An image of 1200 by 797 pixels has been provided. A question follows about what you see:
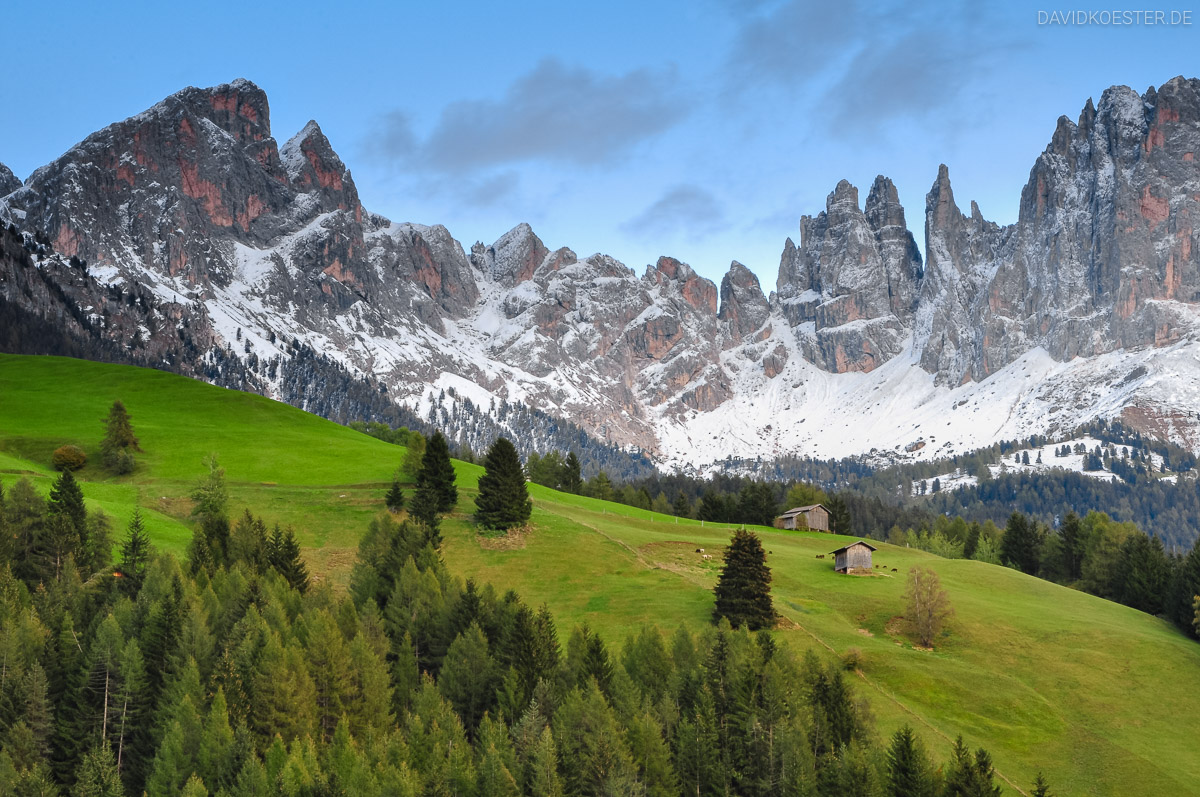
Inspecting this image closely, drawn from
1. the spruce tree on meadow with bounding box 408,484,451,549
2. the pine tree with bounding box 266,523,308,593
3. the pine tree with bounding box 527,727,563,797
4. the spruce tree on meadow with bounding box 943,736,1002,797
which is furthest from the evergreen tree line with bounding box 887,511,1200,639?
the pine tree with bounding box 266,523,308,593

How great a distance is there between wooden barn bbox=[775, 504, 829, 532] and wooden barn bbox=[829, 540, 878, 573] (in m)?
36.2

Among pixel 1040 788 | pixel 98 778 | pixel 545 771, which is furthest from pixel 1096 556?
pixel 98 778

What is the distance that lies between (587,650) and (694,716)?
8.43m

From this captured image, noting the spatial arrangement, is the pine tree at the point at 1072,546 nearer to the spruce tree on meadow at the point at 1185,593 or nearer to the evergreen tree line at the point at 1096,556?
the evergreen tree line at the point at 1096,556

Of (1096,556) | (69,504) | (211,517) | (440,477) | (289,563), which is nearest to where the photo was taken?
(69,504)

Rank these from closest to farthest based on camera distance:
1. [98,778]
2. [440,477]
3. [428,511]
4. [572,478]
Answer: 1. [98,778]
2. [428,511]
3. [440,477]
4. [572,478]

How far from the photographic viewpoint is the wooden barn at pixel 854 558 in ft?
290

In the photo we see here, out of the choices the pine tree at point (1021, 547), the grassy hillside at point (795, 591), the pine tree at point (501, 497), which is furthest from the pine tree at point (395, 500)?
the pine tree at point (1021, 547)

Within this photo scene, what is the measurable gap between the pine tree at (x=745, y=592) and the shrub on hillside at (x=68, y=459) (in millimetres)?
73642

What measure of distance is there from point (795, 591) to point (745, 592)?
1366cm

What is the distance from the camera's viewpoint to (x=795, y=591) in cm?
8031

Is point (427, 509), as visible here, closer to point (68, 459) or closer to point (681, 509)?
point (68, 459)

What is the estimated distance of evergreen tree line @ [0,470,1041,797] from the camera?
4894cm

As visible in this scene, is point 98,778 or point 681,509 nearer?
point 98,778
